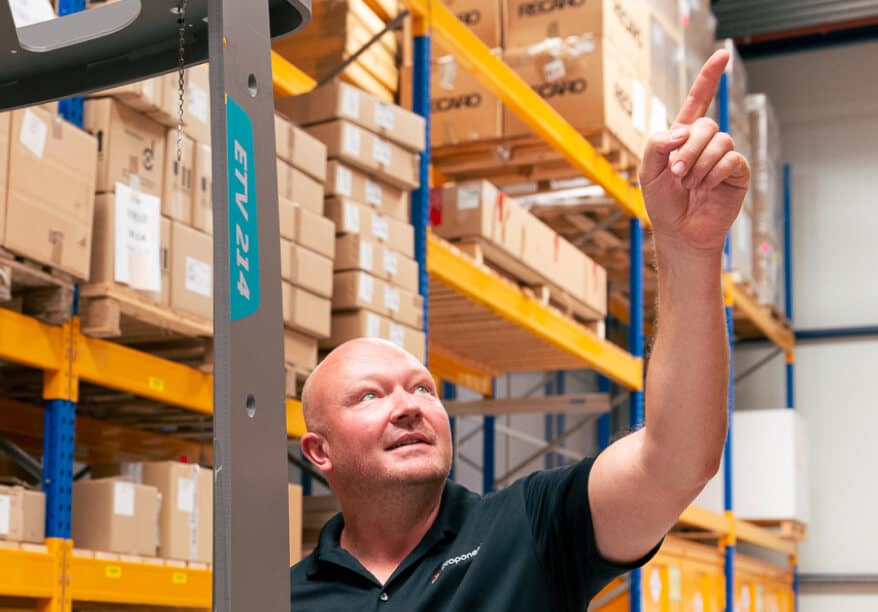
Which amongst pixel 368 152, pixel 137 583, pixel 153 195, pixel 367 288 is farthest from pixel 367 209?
pixel 137 583

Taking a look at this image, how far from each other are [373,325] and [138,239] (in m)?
1.46

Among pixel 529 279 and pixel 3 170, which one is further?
pixel 529 279

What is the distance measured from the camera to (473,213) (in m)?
6.44

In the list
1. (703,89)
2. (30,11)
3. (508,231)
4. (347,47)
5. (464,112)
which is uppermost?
(464,112)

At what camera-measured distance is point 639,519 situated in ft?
7.16

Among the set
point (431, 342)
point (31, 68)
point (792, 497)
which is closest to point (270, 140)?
point (31, 68)

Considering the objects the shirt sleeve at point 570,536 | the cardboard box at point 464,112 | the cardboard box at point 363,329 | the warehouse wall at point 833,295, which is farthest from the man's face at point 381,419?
the warehouse wall at point 833,295

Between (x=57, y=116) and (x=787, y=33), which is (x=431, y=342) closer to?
(x=57, y=116)

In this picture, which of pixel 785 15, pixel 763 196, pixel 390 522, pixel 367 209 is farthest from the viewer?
pixel 785 15

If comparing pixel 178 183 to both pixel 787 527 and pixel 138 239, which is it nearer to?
pixel 138 239

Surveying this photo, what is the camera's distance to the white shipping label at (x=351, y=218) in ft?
17.4

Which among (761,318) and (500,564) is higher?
(761,318)

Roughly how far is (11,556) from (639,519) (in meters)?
2.04

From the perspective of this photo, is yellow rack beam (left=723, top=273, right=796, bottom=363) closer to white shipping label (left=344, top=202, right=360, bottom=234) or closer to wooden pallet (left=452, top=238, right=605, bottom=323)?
wooden pallet (left=452, top=238, right=605, bottom=323)
